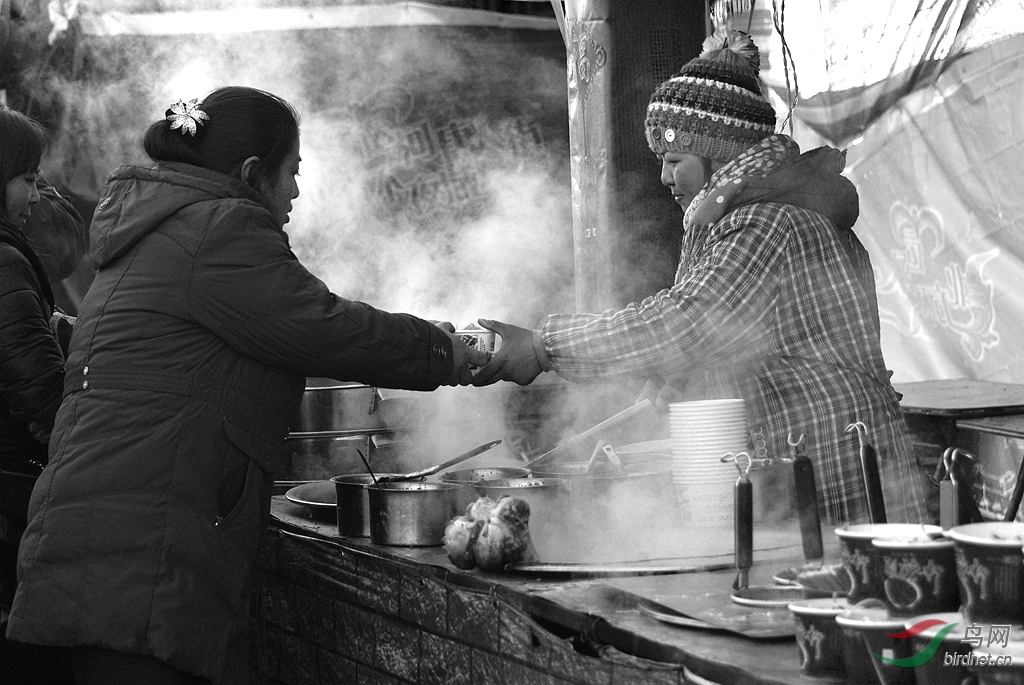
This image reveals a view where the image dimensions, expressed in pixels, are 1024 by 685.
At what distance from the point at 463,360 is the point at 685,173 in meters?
0.77

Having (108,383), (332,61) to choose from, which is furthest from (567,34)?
(108,383)

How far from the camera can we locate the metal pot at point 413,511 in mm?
2615

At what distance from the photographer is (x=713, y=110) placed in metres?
2.72

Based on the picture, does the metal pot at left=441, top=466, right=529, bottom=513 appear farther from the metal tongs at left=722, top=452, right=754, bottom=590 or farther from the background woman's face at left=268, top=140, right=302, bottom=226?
the metal tongs at left=722, top=452, right=754, bottom=590

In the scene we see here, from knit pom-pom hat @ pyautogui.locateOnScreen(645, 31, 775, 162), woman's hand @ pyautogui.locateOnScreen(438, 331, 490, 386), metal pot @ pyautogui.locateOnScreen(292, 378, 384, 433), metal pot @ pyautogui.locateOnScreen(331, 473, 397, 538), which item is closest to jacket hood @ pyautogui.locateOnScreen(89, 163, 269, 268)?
woman's hand @ pyautogui.locateOnScreen(438, 331, 490, 386)

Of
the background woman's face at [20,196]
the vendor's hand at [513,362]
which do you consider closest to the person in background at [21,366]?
the background woman's face at [20,196]

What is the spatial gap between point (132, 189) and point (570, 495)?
1.21 metres

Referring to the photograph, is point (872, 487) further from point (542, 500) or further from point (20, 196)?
point (20, 196)

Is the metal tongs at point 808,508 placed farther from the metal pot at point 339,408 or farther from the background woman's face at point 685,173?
the metal pot at point 339,408

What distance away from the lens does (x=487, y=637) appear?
7.32ft

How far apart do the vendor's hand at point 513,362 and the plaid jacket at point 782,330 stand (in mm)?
59

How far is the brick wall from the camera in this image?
198 cm

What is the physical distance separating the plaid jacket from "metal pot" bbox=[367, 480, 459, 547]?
1.42ft

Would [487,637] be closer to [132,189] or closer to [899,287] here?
[132,189]
